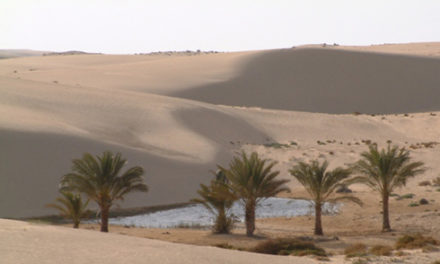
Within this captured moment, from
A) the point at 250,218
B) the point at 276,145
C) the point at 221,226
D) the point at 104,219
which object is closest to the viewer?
the point at 104,219

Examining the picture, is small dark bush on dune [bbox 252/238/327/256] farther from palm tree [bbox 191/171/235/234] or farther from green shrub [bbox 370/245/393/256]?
palm tree [bbox 191/171/235/234]

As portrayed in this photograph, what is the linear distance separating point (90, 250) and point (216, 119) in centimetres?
3329

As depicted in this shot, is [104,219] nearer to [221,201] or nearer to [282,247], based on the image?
[221,201]

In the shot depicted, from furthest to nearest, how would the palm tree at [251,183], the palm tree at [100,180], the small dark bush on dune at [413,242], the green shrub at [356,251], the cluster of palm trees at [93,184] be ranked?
the palm tree at [251,183] < the palm tree at [100,180] < the cluster of palm trees at [93,184] < the small dark bush on dune at [413,242] < the green shrub at [356,251]

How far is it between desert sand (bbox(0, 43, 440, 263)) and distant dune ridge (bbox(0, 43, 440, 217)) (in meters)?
0.10

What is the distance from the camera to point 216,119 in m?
45.3

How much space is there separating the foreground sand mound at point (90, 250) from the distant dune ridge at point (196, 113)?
37.0 ft

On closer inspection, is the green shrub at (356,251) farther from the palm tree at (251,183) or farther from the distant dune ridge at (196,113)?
the distant dune ridge at (196,113)

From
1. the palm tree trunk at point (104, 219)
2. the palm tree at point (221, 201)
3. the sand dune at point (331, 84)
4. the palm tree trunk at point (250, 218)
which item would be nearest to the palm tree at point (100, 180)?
the palm tree trunk at point (104, 219)

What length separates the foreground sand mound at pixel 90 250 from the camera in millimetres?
11305

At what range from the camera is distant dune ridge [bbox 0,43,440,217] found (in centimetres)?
2986

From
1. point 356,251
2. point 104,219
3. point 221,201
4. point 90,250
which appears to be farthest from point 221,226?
point 90,250

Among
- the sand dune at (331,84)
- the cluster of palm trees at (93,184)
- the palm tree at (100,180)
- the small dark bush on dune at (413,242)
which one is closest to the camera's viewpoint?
the small dark bush on dune at (413,242)

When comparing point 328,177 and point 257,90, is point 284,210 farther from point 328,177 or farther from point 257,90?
point 257,90
